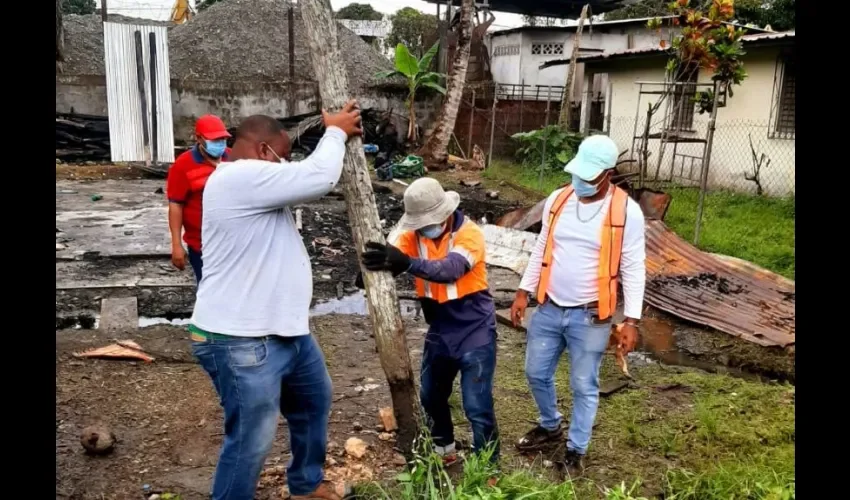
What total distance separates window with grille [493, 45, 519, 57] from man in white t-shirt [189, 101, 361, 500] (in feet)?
76.9

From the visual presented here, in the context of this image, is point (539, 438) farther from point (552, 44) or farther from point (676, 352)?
point (552, 44)

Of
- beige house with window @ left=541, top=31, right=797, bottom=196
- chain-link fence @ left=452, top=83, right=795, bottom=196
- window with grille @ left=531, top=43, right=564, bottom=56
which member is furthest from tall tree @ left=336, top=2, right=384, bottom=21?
beige house with window @ left=541, top=31, right=797, bottom=196

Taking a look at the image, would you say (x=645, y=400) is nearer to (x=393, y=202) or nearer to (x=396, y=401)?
(x=396, y=401)

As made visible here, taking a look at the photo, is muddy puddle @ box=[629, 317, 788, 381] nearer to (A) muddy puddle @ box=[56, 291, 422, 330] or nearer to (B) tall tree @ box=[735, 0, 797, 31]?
(A) muddy puddle @ box=[56, 291, 422, 330]

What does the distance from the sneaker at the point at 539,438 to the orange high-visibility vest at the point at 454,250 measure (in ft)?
3.57

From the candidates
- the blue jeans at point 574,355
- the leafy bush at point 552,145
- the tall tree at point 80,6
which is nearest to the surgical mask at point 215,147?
the blue jeans at point 574,355

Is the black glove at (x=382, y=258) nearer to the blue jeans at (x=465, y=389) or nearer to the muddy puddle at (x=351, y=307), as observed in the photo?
the blue jeans at (x=465, y=389)

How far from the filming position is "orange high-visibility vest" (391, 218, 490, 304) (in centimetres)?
340

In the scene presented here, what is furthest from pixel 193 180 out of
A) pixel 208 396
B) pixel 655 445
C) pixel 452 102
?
pixel 452 102

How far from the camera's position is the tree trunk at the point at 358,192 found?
3148mm

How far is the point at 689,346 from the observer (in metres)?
6.36

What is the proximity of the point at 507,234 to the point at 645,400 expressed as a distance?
4.26 m
